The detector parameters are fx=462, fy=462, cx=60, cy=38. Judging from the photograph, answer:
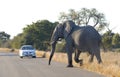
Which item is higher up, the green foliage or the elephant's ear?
the green foliage

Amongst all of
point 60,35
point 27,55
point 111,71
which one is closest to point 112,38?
point 27,55

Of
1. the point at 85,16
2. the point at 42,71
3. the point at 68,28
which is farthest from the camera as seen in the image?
the point at 85,16

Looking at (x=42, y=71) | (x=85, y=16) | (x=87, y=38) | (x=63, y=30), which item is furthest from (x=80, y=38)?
(x=85, y=16)

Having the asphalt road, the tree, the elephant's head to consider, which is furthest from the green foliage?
the asphalt road

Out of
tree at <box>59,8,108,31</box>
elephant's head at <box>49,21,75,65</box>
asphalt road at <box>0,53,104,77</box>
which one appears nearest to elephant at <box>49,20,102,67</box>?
elephant's head at <box>49,21,75,65</box>

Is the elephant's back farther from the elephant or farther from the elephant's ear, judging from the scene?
the elephant's ear

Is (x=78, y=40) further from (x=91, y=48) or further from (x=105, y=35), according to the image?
(x=105, y=35)

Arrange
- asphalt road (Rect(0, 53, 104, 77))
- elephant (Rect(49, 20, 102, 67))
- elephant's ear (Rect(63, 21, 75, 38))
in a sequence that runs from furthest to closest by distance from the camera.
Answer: elephant's ear (Rect(63, 21, 75, 38))
elephant (Rect(49, 20, 102, 67))
asphalt road (Rect(0, 53, 104, 77))

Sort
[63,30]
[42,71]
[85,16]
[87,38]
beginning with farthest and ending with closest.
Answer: [85,16] → [63,30] → [87,38] → [42,71]

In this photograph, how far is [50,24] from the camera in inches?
4141

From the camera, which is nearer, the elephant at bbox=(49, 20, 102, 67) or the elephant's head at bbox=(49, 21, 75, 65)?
the elephant at bbox=(49, 20, 102, 67)

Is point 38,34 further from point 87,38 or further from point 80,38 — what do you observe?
point 87,38

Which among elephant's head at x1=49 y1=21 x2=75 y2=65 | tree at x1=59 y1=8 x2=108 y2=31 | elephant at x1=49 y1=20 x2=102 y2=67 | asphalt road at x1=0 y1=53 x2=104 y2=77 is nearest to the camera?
asphalt road at x1=0 y1=53 x2=104 y2=77

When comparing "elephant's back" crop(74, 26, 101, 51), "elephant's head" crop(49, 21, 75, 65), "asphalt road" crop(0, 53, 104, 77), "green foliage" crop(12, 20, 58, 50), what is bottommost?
"asphalt road" crop(0, 53, 104, 77)
